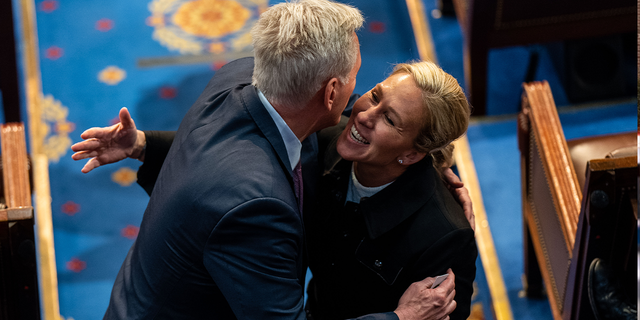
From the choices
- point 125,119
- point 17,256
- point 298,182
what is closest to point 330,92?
point 298,182

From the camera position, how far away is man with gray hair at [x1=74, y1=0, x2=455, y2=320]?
63.3 inches

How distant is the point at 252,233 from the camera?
5.26 feet

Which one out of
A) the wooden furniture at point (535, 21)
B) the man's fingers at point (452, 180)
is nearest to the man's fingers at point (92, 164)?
the man's fingers at point (452, 180)

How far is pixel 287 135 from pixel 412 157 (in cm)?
37

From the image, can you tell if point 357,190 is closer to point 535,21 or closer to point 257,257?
point 257,257

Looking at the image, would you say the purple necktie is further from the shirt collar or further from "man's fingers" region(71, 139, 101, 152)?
"man's fingers" region(71, 139, 101, 152)

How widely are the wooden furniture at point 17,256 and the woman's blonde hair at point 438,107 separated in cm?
116

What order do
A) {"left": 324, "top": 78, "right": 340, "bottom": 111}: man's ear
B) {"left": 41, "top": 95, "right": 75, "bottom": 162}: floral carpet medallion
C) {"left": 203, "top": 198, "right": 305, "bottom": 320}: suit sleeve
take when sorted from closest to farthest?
1. {"left": 203, "top": 198, "right": 305, "bottom": 320}: suit sleeve
2. {"left": 324, "top": 78, "right": 340, "bottom": 111}: man's ear
3. {"left": 41, "top": 95, "right": 75, "bottom": 162}: floral carpet medallion

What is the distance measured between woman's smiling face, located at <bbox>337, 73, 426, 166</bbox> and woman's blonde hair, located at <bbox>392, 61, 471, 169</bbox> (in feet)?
0.06

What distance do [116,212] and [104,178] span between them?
26 cm

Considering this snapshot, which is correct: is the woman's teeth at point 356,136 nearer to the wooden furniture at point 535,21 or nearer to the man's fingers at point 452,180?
the man's fingers at point 452,180

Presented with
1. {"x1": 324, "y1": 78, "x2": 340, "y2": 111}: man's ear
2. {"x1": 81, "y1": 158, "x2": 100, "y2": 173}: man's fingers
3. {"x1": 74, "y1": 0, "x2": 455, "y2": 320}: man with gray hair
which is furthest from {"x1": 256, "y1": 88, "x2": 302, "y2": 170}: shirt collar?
{"x1": 81, "y1": 158, "x2": 100, "y2": 173}: man's fingers

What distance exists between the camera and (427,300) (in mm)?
1799

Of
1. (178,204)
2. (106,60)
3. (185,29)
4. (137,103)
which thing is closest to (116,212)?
(137,103)
